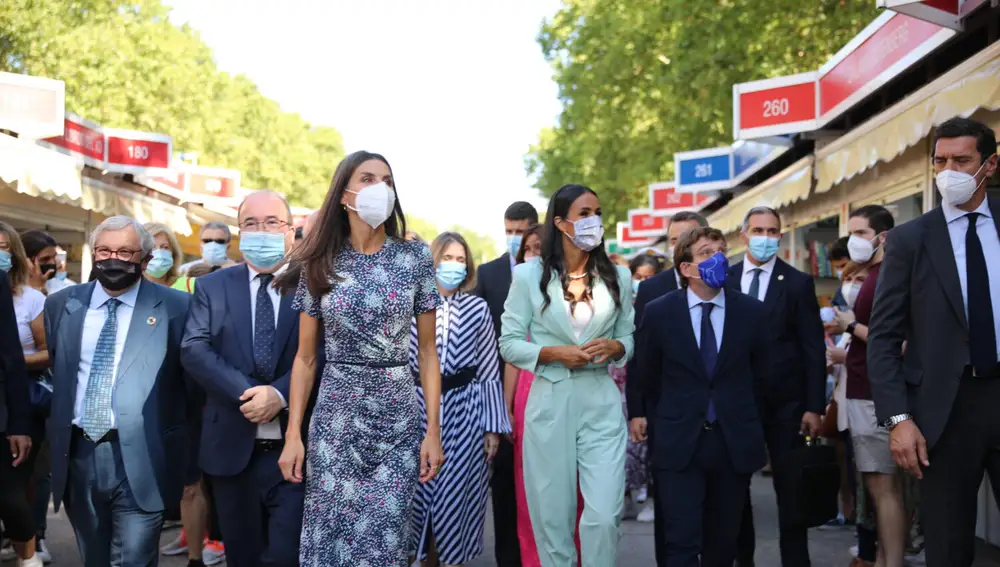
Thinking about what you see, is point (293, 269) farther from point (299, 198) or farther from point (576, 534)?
point (299, 198)

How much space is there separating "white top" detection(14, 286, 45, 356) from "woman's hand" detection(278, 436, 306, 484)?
333 cm

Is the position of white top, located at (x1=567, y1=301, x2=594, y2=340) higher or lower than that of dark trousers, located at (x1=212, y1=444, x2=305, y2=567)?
higher

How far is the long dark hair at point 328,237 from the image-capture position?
4.65 meters

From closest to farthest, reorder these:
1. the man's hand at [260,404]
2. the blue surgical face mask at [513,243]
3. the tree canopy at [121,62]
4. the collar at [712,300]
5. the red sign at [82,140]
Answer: the man's hand at [260,404]
the collar at [712,300]
the blue surgical face mask at [513,243]
the red sign at [82,140]
the tree canopy at [121,62]

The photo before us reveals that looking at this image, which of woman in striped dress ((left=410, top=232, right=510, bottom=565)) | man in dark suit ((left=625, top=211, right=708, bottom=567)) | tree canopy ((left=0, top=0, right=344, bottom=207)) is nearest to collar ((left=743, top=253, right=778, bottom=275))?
man in dark suit ((left=625, top=211, right=708, bottom=567))

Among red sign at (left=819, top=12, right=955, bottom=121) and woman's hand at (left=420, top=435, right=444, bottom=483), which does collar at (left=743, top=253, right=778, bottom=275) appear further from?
woman's hand at (left=420, top=435, right=444, bottom=483)

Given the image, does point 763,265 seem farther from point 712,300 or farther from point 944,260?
point 944,260

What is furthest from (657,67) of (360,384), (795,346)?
(360,384)

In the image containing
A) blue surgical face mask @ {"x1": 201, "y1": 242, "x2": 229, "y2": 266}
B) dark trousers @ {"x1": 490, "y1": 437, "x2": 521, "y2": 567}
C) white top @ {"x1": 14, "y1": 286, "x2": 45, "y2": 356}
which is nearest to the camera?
dark trousers @ {"x1": 490, "y1": 437, "x2": 521, "y2": 567}

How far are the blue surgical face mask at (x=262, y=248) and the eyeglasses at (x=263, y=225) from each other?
2.5 inches

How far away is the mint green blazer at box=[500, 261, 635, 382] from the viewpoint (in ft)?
18.8

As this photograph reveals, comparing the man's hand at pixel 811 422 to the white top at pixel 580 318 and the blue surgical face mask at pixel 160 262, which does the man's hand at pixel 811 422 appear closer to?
the white top at pixel 580 318

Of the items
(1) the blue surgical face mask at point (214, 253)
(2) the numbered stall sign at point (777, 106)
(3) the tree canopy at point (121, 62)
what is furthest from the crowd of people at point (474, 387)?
(3) the tree canopy at point (121, 62)

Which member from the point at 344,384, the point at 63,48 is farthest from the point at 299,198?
the point at 344,384
